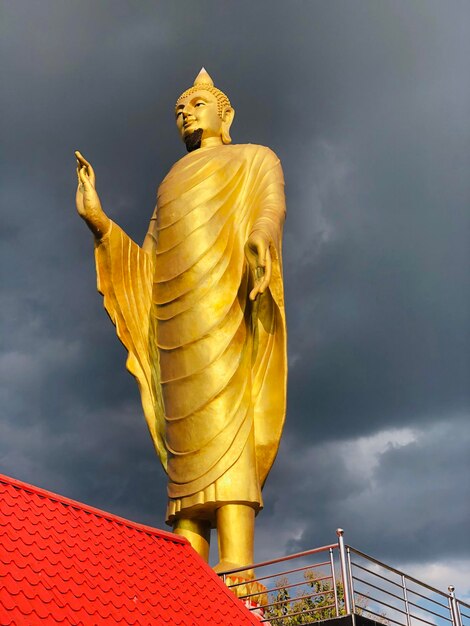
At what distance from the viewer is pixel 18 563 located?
4.84m

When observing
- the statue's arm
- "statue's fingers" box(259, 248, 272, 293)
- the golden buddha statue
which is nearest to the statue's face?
the golden buddha statue

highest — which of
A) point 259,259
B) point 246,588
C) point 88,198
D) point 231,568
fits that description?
point 88,198

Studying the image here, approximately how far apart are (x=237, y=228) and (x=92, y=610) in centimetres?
527

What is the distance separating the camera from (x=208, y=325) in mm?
8836

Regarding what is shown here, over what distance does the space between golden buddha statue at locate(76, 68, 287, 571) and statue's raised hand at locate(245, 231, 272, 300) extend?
15 mm

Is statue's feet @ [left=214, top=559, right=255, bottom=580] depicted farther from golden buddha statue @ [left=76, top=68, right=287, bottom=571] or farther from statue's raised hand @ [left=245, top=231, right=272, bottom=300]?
statue's raised hand @ [left=245, top=231, right=272, bottom=300]

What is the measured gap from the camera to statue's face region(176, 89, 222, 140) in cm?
1024

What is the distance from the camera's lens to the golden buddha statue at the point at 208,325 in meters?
8.27

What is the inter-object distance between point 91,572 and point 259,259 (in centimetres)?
366

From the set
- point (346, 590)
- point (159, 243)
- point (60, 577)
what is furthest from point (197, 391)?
point (60, 577)

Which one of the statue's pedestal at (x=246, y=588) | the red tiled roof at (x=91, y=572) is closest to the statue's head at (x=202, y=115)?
the statue's pedestal at (x=246, y=588)

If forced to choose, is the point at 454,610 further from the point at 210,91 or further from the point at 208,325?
the point at 210,91

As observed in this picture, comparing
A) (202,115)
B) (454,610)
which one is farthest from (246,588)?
(202,115)

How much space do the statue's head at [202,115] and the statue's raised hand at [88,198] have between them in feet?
5.80
